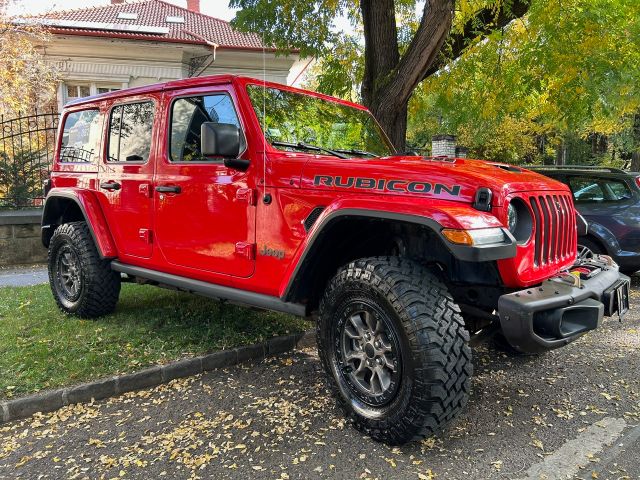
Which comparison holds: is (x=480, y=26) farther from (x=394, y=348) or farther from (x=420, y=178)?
(x=394, y=348)

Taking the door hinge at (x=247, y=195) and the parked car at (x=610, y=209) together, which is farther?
the parked car at (x=610, y=209)

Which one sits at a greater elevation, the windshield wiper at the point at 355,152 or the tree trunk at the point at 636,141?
the tree trunk at the point at 636,141

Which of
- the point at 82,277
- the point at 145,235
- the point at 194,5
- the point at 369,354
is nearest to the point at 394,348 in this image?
the point at 369,354

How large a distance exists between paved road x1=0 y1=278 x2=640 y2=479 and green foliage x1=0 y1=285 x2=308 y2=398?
315 millimetres

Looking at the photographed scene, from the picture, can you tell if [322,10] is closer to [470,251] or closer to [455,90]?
[455,90]

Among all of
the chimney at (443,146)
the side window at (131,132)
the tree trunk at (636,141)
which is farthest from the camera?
the tree trunk at (636,141)

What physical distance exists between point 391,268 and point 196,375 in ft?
6.42

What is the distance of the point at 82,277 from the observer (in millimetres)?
4656

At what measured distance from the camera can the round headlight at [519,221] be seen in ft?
9.12

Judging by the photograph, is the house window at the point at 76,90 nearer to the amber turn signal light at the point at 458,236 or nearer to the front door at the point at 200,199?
the front door at the point at 200,199

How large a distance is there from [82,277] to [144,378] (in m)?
1.57

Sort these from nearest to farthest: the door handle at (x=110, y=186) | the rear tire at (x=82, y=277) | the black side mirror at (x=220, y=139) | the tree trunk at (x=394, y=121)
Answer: the black side mirror at (x=220, y=139)
the door handle at (x=110, y=186)
the rear tire at (x=82, y=277)
the tree trunk at (x=394, y=121)

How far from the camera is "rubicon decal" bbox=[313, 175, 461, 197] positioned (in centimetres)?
266

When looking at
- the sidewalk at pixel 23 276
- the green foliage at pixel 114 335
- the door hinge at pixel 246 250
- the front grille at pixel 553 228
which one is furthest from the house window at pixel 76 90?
the front grille at pixel 553 228
